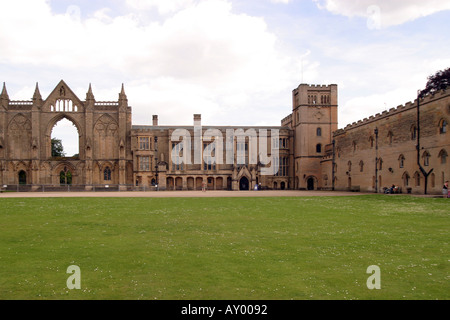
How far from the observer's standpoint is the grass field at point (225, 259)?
7496mm

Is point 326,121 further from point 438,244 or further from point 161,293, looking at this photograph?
point 161,293

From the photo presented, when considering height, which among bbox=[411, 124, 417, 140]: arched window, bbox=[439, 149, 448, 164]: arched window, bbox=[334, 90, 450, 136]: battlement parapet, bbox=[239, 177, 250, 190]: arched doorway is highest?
bbox=[334, 90, 450, 136]: battlement parapet

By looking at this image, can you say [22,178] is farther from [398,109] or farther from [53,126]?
[398,109]

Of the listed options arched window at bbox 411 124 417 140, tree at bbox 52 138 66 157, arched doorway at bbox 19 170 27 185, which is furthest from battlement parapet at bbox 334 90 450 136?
tree at bbox 52 138 66 157

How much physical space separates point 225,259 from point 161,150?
63.1 m

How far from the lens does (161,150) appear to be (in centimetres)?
7181

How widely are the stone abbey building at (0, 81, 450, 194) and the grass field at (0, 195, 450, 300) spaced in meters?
48.0

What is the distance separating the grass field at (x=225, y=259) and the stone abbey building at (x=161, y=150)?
157ft

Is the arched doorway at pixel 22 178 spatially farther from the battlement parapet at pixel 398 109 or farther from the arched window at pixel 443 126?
the arched window at pixel 443 126

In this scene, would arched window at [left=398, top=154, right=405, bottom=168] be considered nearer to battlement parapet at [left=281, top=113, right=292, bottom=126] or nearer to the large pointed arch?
battlement parapet at [left=281, top=113, right=292, bottom=126]

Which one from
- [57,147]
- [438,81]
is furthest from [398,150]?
[57,147]

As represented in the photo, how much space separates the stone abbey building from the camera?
66.7 m

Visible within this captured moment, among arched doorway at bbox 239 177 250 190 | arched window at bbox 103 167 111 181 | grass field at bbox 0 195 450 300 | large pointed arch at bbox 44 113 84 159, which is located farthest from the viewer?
arched window at bbox 103 167 111 181

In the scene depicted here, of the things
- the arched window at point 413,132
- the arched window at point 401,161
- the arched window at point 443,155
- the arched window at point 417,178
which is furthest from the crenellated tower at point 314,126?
the arched window at point 443,155
